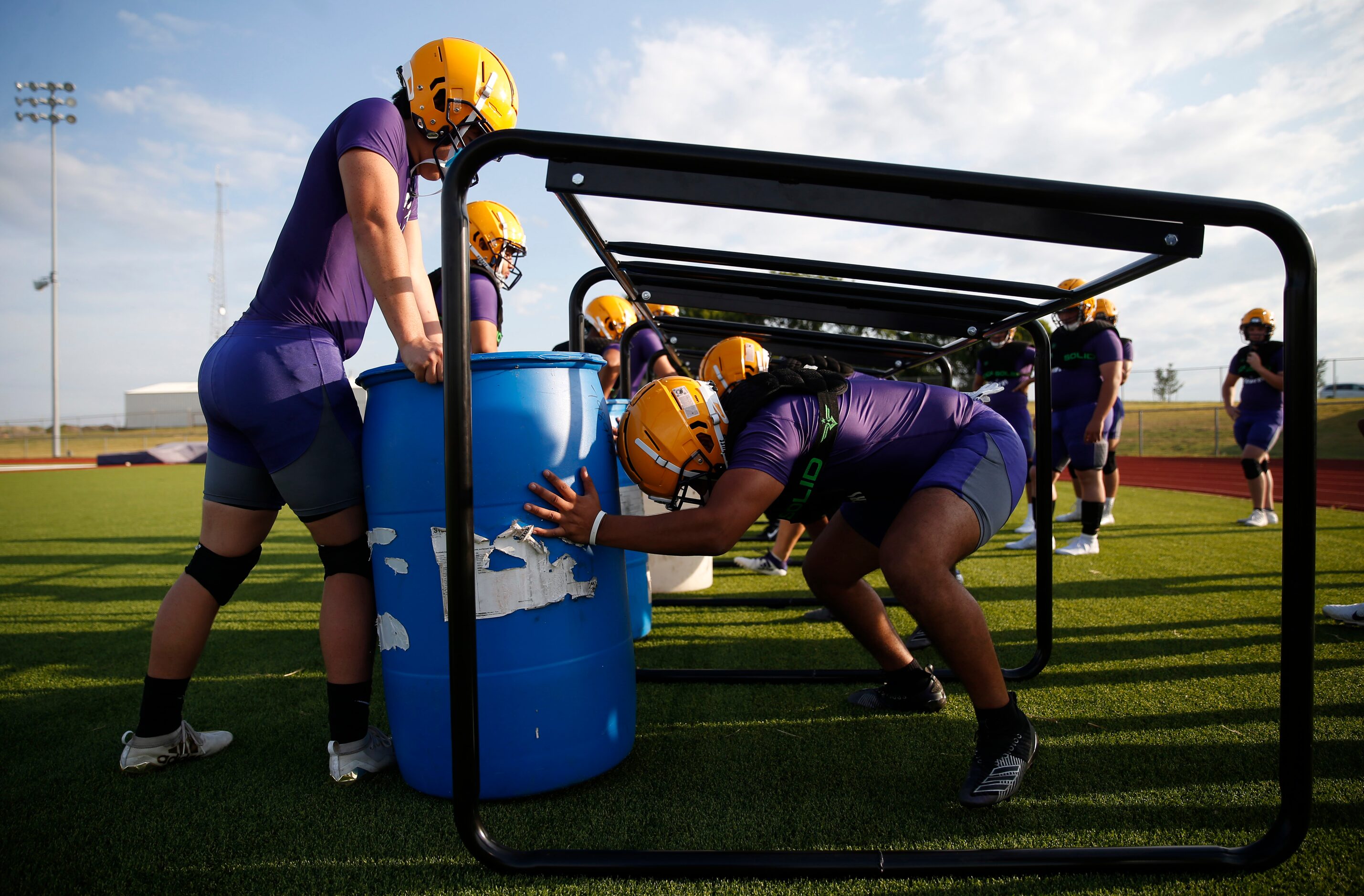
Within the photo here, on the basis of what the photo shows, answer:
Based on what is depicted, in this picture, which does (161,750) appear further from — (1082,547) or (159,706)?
(1082,547)

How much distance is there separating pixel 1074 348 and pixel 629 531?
16.4 feet

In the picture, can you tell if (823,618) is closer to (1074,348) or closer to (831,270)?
(831,270)

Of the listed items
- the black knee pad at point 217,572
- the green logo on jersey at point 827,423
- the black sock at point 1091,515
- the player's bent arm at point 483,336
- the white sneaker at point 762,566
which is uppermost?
the player's bent arm at point 483,336

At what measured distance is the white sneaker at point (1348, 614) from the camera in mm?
3242

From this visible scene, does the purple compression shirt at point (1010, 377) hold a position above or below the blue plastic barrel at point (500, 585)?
above

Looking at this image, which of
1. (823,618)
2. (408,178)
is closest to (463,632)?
(408,178)

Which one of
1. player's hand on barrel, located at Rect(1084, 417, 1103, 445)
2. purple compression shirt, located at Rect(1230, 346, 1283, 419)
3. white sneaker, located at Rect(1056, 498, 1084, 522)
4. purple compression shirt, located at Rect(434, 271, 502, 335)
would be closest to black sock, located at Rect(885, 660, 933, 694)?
purple compression shirt, located at Rect(434, 271, 502, 335)

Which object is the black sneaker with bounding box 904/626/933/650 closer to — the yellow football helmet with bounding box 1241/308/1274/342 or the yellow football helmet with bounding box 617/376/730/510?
the yellow football helmet with bounding box 617/376/730/510

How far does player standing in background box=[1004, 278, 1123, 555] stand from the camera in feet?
17.4

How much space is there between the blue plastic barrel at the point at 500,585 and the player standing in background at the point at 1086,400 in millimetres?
4290

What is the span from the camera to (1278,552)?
196 inches

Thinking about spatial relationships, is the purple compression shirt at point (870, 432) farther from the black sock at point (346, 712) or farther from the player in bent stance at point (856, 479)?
the black sock at point (346, 712)

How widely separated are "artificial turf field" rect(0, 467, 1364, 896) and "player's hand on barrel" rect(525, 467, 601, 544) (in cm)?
70

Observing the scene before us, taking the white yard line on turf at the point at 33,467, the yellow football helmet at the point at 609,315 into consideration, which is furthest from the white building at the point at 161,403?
the yellow football helmet at the point at 609,315
